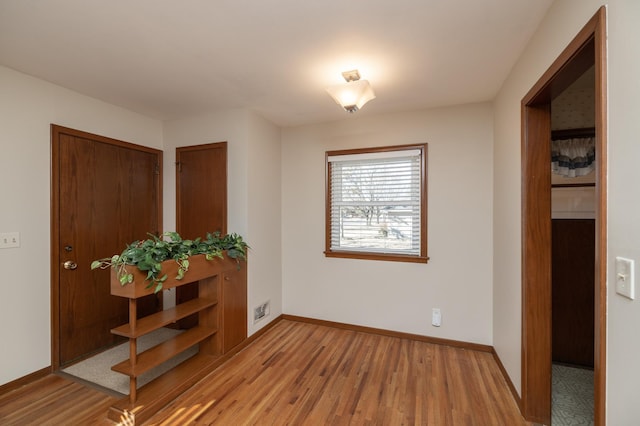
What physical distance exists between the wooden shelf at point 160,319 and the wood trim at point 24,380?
0.73 metres

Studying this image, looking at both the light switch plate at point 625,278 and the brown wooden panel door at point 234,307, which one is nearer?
the light switch plate at point 625,278

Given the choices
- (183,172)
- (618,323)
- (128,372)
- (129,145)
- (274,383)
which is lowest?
(274,383)

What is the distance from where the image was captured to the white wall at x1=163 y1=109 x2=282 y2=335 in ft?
9.70

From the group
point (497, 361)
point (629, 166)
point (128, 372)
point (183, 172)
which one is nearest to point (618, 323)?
point (629, 166)

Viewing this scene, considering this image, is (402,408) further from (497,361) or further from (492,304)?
(492,304)

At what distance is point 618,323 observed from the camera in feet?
3.15

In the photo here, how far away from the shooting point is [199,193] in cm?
315

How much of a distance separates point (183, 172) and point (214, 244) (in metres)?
1.13

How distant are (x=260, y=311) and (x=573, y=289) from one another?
3.01 metres

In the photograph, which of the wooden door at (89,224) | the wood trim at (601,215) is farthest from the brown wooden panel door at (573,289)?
the wooden door at (89,224)

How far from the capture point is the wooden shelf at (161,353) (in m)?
1.95

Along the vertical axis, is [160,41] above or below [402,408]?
above

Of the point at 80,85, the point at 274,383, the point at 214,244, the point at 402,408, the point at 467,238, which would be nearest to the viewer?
the point at 402,408

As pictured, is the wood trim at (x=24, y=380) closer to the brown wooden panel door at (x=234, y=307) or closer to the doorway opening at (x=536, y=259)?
the brown wooden panel door at (x=234, y=307)
